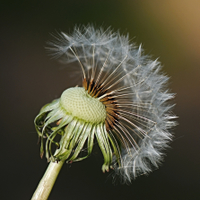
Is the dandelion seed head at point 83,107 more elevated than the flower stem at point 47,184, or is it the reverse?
the dandelion seed head at point 83,107

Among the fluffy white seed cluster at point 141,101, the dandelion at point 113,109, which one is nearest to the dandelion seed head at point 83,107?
the dandelion at point 113,109

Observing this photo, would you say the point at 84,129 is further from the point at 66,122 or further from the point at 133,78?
the point at 133,78

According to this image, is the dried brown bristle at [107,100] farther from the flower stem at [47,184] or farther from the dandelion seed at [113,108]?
the flower stem at [47,184]

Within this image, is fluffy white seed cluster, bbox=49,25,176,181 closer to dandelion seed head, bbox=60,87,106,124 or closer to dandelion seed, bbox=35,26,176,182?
dandelion seed, bbox=35,26,176,182

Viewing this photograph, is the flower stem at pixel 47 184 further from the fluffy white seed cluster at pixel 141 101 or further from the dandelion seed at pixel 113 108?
the fluffy white seed cluster at pixel 141 101

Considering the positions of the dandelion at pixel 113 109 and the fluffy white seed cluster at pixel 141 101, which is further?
the fluffy white seed cluster at pixel 141 101

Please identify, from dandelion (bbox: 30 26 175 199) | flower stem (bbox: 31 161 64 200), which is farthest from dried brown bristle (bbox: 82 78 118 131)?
flower stem (bbox: 31 161 64 200)

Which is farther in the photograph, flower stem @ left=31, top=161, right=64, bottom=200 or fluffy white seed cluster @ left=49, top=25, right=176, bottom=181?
fluffy white seed cluster @ left=49, top=25, right=176, bottom=181

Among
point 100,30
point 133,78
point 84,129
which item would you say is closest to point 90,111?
point 84,129

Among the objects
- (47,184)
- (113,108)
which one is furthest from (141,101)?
(47,184)
